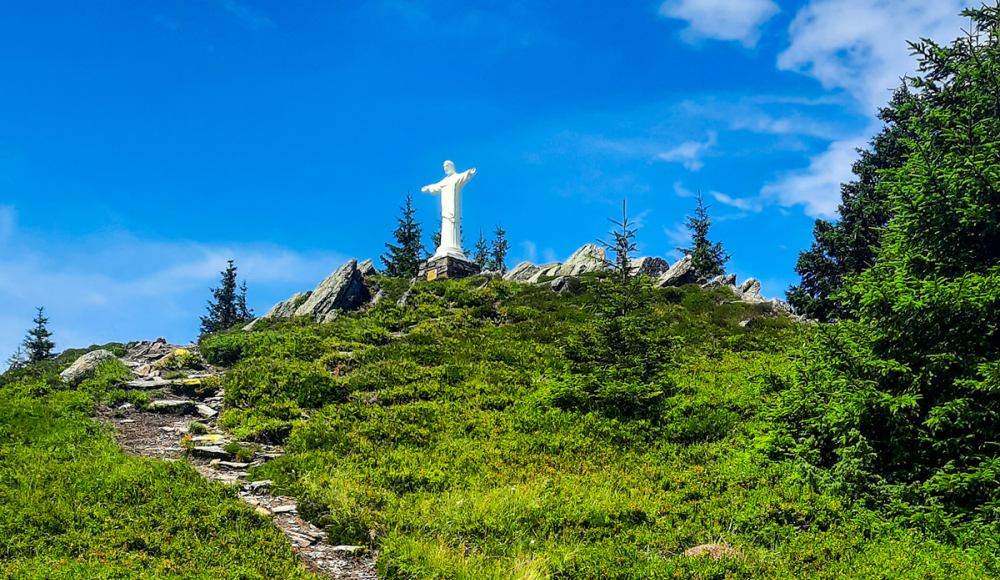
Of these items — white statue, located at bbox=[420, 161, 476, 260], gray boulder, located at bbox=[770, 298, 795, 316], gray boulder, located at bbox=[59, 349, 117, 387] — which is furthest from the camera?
white statue, located at bbox=[420, 161, 476, 260]

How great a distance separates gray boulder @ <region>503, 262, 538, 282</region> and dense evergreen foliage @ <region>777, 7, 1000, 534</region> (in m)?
28.8

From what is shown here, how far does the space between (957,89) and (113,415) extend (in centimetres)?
1749

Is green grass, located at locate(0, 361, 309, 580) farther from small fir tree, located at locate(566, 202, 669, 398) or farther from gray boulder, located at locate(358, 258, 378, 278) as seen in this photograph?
gray boulder, located at locate(358, 258, 378, 278)

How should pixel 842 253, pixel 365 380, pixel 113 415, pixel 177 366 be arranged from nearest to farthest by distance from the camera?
pixel 113 415
pixel 365 380
pixel 177 366
pixel 842 253

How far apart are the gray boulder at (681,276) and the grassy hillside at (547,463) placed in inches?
444

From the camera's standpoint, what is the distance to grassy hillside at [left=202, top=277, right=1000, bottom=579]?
771 cm

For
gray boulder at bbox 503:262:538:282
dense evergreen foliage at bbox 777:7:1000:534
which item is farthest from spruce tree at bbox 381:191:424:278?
dense evergreen foliage at bbox 777:7:1000:534

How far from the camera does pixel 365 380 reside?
1602 cm

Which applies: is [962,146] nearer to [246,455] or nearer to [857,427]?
[857,427]

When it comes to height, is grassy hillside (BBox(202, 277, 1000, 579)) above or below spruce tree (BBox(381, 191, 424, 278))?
below

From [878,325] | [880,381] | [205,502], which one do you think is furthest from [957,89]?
[205,502]

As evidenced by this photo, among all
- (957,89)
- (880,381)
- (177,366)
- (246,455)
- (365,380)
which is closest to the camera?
(880,381)

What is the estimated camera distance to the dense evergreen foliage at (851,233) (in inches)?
1054

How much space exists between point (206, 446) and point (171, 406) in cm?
377
